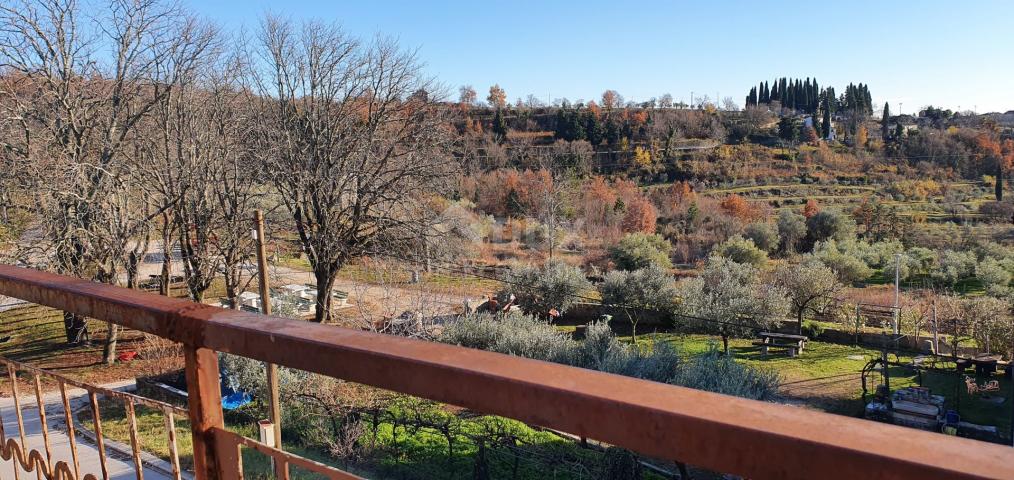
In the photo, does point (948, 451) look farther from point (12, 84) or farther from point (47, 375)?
point (12, 84)

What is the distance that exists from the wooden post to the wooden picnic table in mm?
16915

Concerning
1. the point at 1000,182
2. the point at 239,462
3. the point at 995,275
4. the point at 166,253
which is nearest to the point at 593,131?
the point at 1000,182

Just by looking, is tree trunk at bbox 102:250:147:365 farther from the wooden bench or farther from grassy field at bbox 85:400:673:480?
the wooden bench

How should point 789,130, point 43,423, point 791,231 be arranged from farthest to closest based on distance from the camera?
point 789,130 < point 791,231 < point 43,423

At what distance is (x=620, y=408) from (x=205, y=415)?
0.93 metres

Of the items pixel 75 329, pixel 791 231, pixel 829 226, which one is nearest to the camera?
pixel 75 329

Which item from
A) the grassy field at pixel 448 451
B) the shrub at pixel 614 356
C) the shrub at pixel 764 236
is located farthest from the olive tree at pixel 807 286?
the shrub at pixel 764 236

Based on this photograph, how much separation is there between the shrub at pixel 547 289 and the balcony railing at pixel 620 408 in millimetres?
20493

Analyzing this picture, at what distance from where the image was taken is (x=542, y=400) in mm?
750

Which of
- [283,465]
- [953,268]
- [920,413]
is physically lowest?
[953,268]

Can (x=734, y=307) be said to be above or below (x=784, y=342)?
above

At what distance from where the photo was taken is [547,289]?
71.1 feet

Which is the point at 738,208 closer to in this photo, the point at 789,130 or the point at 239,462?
the point at 789,130

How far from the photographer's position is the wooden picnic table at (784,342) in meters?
16.8
